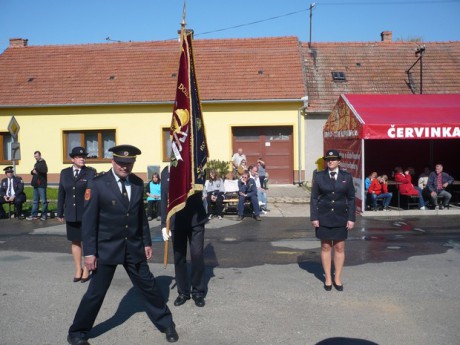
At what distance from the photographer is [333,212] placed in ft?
21.8

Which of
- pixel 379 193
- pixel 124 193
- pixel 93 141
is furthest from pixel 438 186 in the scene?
pixel 93 141

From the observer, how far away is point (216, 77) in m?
22.4

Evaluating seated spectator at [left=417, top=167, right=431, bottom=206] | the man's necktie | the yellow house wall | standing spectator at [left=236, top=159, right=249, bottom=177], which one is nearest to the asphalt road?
the man's necktie

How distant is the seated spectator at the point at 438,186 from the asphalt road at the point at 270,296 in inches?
174

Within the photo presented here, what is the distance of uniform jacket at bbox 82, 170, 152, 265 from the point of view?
4.95m

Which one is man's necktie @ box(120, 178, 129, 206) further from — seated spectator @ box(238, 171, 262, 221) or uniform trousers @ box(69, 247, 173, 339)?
seated spectator @ box(238, 171, 262, 221)

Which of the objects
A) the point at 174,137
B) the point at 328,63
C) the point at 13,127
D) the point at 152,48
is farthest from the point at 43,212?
the point at 328,63

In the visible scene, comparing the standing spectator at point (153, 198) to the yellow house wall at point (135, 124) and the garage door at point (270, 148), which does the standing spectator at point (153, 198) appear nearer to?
the yellow house wall at point (135, 124)

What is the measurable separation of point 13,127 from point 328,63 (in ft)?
46.7

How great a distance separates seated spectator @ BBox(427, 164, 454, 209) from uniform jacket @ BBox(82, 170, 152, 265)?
38.8ft

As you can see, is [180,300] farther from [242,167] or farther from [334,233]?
[242,167]

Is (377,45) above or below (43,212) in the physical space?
above

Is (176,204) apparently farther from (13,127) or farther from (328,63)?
(328,63)

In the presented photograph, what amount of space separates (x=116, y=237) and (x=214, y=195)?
9.02 m
